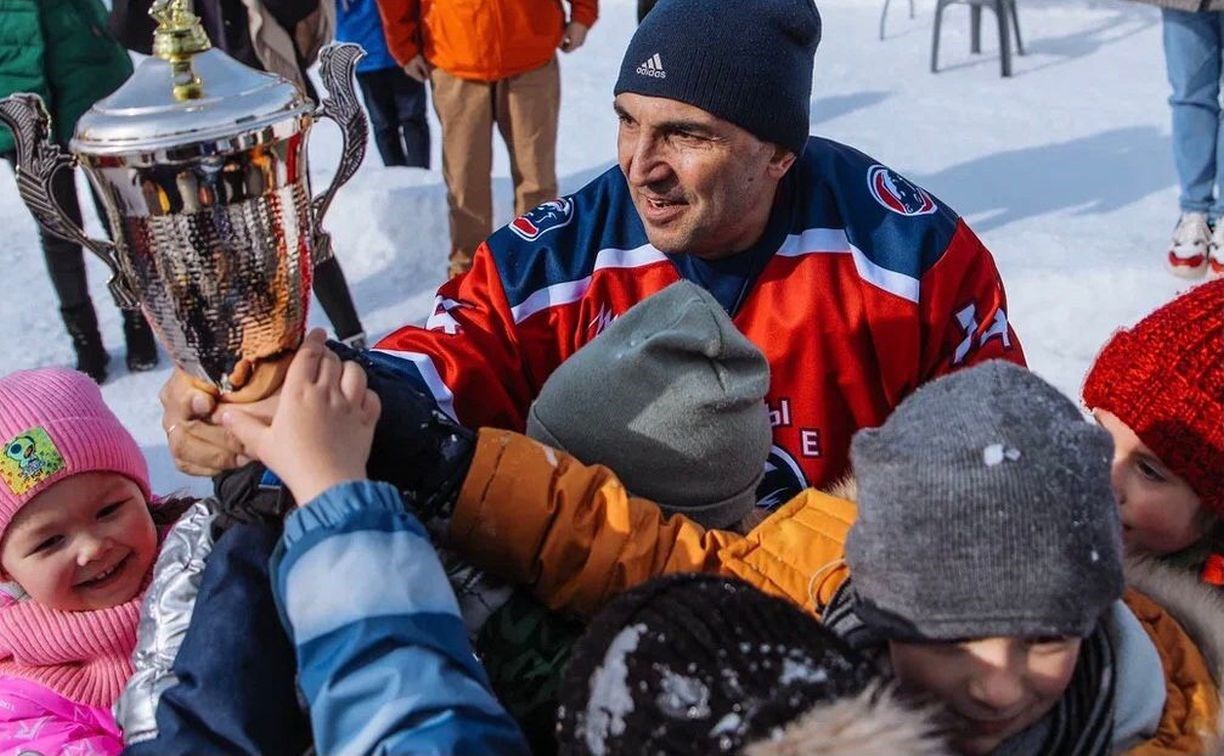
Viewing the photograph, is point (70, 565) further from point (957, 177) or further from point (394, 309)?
point (957, 177)

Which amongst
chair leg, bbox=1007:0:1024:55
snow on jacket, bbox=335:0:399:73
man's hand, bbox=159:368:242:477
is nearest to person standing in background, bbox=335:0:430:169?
snow on jacket, bbox=335:0:399:73

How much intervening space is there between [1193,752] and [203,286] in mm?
1213

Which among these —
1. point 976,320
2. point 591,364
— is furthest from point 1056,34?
point 591,364

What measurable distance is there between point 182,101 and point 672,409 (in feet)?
2.31

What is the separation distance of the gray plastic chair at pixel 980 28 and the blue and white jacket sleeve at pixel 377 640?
7.72 meters

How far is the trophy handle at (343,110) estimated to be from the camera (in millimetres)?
1624

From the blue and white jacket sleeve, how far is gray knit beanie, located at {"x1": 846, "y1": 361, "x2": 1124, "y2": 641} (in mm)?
420

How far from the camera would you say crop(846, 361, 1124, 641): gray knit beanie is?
45.8 inches

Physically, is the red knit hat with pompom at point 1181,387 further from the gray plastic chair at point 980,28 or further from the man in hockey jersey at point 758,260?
the gray plastic chair at point 980,28

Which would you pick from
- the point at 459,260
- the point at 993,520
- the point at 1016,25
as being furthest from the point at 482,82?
the point at 1016,25

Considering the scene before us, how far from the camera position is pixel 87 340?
449 centimetres

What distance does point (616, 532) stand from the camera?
4.97 ft

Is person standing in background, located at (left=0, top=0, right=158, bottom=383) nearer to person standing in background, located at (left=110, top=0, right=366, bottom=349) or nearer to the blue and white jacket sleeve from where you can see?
person standing in background, located at (left=110, top=0, right=366, bottom=349)

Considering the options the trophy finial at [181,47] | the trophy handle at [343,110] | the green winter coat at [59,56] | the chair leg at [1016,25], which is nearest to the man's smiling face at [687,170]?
the trophy handle at [343,110]
